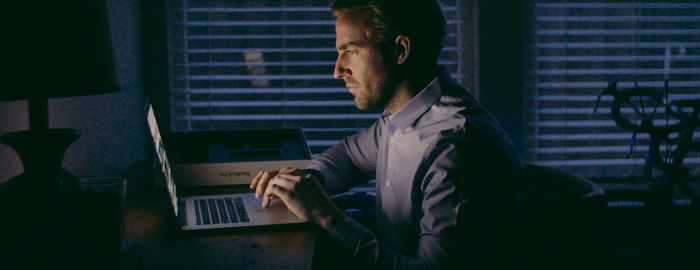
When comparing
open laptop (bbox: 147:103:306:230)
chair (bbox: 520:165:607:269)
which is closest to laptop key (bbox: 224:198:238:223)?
open laptop (bbox: 147:103:306:230)

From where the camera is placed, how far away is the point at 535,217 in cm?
102

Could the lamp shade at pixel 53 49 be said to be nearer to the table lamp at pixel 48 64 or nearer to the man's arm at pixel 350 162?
the table lamp at pixel 48 64

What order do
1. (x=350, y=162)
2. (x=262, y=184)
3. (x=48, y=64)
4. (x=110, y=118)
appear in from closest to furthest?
1. (x=48, y=64)
2. (x=262, y=184)
3. (x=350, y=162)
4. (x=110, y=118)

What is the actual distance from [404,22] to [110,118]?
1329 millimetres

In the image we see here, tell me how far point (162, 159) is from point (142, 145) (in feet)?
4.24

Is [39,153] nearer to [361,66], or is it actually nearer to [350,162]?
[361,66]

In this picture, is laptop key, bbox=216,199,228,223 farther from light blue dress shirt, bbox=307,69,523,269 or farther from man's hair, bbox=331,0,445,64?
man's hair, bbox=331,0,445,64

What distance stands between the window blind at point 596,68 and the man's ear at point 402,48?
1405 mm

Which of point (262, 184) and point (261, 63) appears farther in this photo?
point (261, 63)

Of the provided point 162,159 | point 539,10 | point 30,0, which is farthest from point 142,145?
point 539,10

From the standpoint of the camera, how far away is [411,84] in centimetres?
129

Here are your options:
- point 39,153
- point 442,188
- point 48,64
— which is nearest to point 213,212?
point 39,153

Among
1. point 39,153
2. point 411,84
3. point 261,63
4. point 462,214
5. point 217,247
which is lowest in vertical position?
point 217,247

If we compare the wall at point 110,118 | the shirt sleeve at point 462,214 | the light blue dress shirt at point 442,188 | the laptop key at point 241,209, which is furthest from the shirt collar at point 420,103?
the wall at point 110,118
